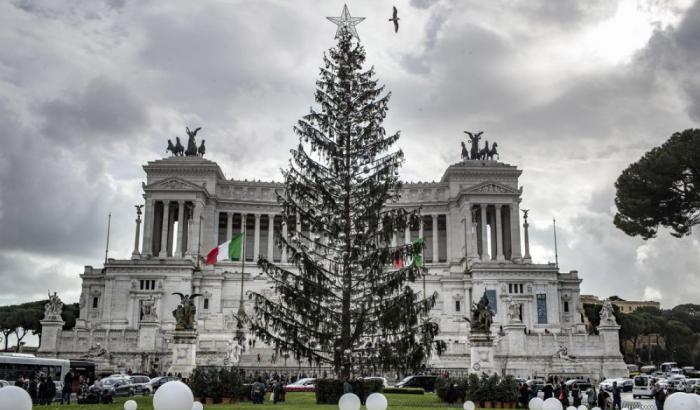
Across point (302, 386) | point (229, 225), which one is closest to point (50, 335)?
point (302, 386)

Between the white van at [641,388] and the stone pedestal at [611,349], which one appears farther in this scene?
the stone pedestal at [611,349]

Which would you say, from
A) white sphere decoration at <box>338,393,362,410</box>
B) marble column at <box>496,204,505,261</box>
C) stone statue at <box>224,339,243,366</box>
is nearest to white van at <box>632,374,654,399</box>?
stone statue at <box>224,339,243,366</box>

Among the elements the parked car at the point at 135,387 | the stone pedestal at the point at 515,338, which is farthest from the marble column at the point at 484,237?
the parked car at the point at 135,387

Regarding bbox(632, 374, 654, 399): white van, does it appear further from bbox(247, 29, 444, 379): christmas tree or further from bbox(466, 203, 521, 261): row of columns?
bbox(466, 203, 521, 261): row of columns

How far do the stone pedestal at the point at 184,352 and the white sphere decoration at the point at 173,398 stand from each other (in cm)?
3650


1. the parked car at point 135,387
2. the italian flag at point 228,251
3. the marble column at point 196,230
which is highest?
the marble column at point 196,230

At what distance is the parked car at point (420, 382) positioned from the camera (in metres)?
49.2

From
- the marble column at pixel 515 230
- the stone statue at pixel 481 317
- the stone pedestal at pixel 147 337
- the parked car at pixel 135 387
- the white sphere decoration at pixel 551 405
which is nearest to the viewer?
the white sphere decoration at pixel 551 405

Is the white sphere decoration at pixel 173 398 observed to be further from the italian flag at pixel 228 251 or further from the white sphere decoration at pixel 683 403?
the italian flag at pixel 228 251

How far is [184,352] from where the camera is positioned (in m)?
46.2

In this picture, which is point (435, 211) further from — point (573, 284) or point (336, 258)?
point (336, 258)

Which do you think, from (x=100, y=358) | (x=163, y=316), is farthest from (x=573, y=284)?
(x=100, y=358)

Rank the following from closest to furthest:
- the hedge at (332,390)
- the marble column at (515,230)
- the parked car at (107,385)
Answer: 1. the hedge at (332,390)
2. the parked car at (107,385)
3. the marble column at (515,230)

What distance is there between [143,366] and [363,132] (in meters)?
34.7
